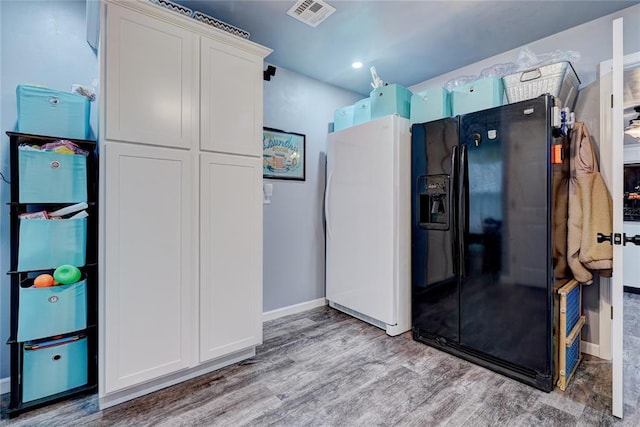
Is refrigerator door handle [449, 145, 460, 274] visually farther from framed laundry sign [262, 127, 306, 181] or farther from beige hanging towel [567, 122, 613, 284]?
framed laundry sign [262, 127, 306, 181]

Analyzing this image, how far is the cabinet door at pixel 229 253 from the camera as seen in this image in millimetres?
1969

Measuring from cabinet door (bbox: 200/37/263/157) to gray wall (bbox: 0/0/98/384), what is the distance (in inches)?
27.9

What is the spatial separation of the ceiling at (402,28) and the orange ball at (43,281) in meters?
1.95

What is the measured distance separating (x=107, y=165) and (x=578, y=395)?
10.0 ft

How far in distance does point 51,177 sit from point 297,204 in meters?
2.01

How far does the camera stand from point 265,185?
116 inches

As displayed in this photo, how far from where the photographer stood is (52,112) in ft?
5.55

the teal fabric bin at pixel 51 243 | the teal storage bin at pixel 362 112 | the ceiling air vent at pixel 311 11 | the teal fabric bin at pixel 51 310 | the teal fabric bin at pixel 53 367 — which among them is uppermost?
the ceiling air vent at pixel 311 11

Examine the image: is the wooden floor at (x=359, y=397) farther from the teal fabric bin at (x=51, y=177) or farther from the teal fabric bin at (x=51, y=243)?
the teal fabric bin at (x=51, y=177)

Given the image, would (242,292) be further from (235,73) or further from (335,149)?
(335,149)

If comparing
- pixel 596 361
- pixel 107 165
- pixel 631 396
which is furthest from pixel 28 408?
pixel 596 361

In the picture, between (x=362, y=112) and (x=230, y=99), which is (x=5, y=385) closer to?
(x=230, y=99)

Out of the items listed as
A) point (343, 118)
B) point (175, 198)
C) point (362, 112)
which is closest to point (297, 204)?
point (343, 118)

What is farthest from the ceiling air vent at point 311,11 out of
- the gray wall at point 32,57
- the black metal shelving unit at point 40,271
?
the black metal shelving unit at point 40,271
